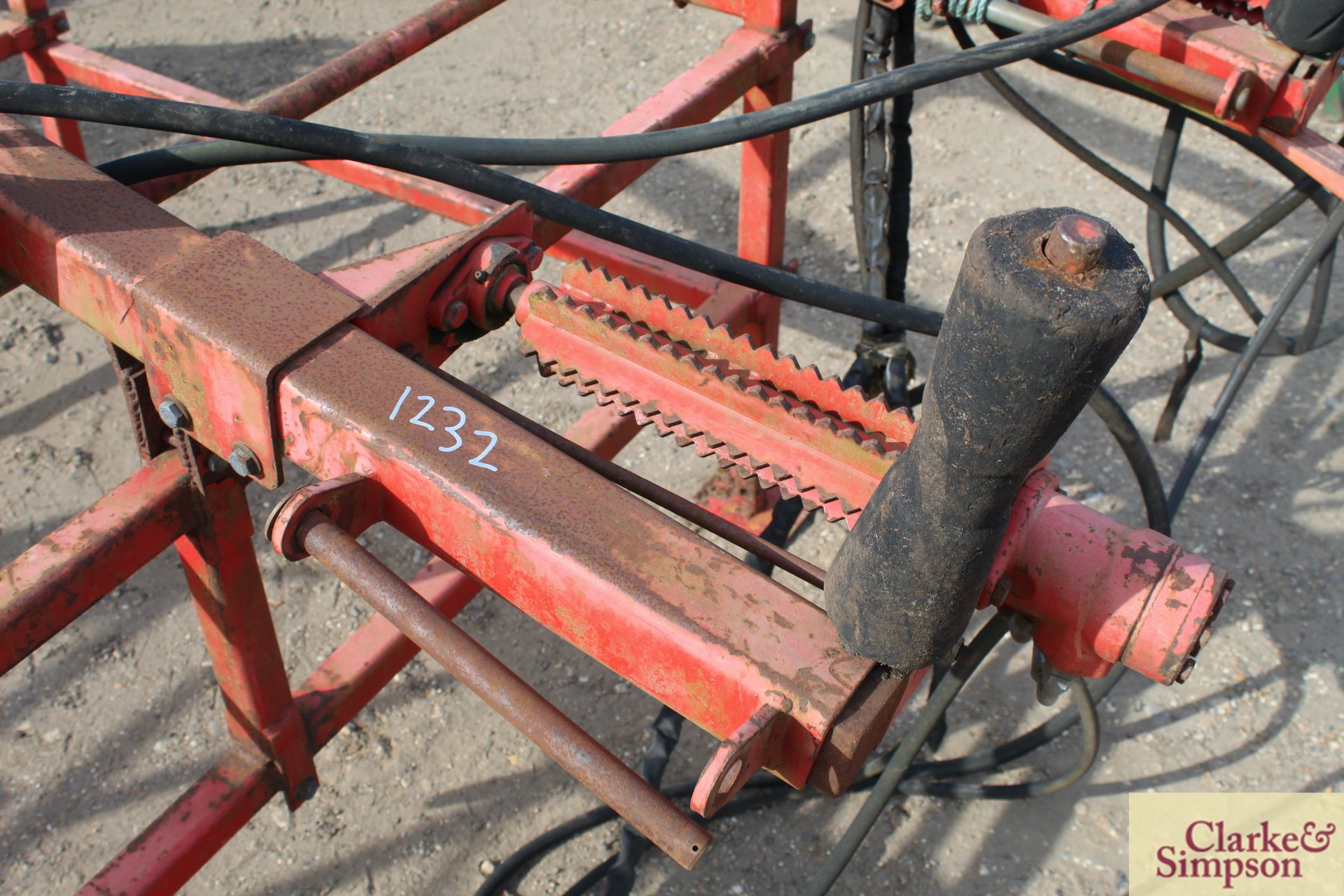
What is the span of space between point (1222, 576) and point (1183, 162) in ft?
11.1

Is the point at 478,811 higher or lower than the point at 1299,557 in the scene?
lower

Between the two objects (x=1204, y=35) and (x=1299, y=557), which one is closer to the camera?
(x=1204, y=35)

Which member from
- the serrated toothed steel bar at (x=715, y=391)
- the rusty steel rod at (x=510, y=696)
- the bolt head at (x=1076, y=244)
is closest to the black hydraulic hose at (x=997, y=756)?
the serrated toothed steel bar at (x=715, y=391)

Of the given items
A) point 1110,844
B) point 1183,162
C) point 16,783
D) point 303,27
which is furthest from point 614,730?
point 303,27

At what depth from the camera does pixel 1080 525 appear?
0.98 m

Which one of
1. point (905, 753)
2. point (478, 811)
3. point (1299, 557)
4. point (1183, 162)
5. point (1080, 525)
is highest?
point (1080, 525)

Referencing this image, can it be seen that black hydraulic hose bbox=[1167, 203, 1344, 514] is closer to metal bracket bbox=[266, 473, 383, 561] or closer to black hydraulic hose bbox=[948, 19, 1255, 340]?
black hydraulic hose bbox=[948, 19, 1255, 340]

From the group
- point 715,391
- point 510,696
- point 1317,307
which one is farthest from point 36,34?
point 1317,307

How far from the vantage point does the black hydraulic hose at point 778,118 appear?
140 cm

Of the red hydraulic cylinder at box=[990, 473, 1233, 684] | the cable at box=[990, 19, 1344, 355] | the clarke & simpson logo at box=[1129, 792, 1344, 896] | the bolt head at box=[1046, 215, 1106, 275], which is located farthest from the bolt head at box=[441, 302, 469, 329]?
the clarke & simpson logo at box=[1129, 792, 1344, 896]

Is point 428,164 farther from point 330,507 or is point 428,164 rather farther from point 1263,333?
point 1263,333

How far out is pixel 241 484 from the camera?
1444mm

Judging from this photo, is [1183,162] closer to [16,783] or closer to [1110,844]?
[1110,844]

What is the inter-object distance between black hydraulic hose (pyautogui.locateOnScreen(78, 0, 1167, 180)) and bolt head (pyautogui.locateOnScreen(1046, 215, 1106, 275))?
0.83m
